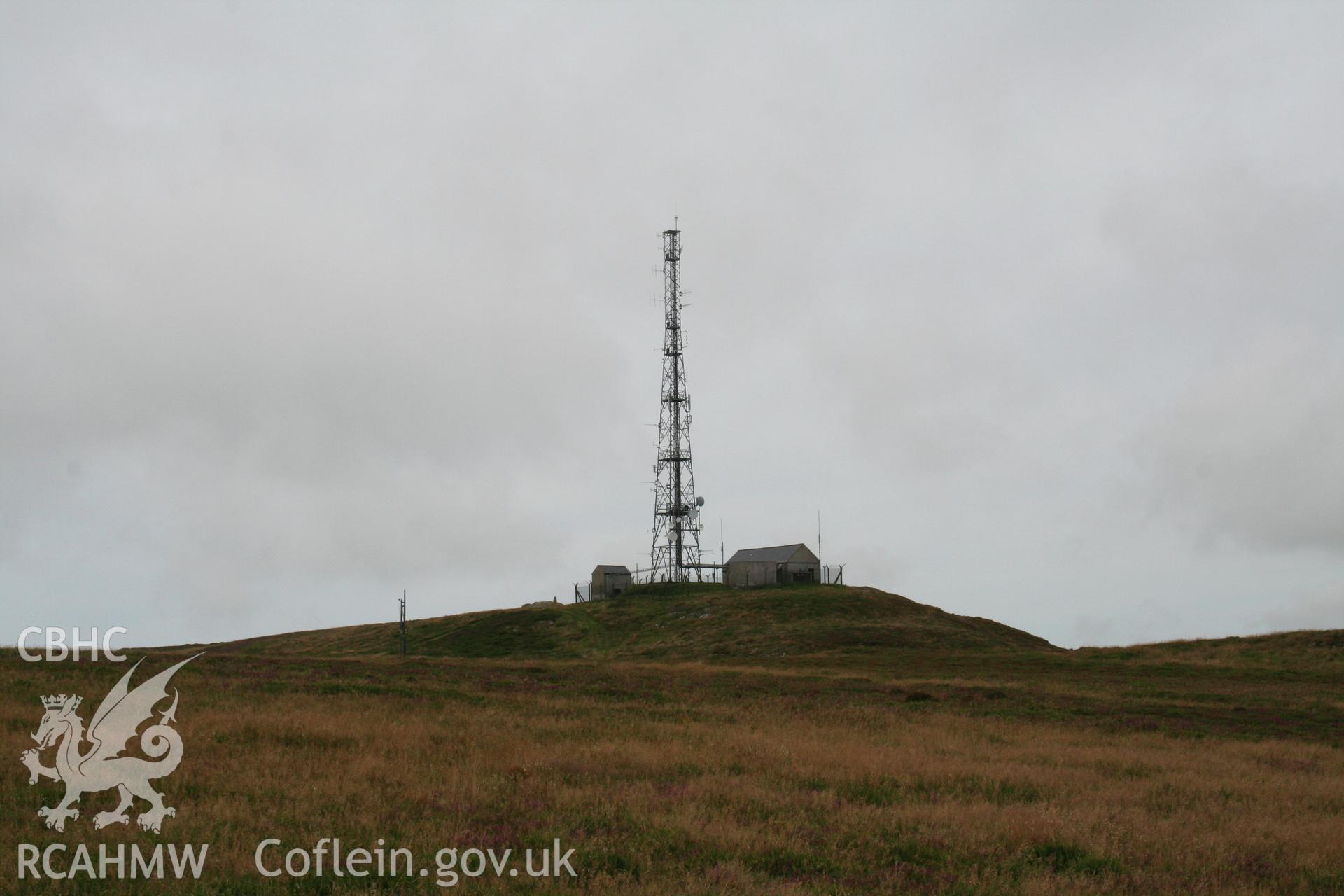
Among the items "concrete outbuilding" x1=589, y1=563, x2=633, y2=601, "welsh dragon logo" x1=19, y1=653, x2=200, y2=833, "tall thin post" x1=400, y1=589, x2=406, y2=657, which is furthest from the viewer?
"concrete outbuilding" x1=589, y1=563, x2=633, y2=601

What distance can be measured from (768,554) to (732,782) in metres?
86.0

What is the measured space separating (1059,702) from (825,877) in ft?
100

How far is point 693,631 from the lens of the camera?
260 ft

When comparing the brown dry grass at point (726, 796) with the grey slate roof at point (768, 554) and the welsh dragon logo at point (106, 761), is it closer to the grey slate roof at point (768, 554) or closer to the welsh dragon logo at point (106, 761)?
the welsh dragon logo at point (106, 761)

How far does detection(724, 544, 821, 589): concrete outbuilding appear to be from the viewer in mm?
99312

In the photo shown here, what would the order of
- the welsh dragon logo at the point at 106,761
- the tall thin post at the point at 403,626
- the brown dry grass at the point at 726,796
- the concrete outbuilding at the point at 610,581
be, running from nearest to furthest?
the brown dry grass at the point at 726,796 < the welsh dragon logo at the point at 106,761 < the tall thin post at the point at 403,626 < the concrete outbuilding at the point at 610,581

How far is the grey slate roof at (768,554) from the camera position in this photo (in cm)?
10094

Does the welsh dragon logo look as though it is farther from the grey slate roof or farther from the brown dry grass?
the grey slate roof

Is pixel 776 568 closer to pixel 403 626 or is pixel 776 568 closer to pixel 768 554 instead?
pixel 768 554

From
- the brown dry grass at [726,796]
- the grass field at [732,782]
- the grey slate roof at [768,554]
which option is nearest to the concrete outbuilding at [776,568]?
the grey slate roof at [768,554]

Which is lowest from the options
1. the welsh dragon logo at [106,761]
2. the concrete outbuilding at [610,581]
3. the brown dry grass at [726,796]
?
Answer: the brown dry grass at [726,796]

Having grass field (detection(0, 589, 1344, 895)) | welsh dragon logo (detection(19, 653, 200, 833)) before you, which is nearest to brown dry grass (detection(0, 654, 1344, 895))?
grass field (detection(0, 589, 1344, 895))

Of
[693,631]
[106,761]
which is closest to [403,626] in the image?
[693,631]

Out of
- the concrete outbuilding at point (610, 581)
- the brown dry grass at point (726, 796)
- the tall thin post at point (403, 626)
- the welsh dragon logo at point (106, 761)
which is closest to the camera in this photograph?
the brown dry grass at point (726, 796)
